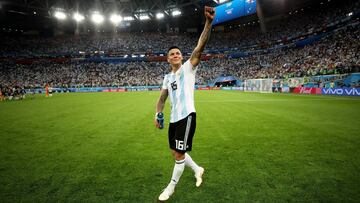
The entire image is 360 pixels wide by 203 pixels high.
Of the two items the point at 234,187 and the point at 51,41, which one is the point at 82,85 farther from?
the point at 234,187

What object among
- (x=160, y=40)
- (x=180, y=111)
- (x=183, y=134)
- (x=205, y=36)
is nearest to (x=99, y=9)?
(x=160, y=40)

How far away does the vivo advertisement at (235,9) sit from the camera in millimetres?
38469

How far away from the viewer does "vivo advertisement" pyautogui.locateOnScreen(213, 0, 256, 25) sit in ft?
126

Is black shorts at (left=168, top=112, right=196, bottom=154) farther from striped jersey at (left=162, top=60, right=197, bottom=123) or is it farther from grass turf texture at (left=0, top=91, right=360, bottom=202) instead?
grass turf texture at (left=0, top=91, right=360, bottom=202)

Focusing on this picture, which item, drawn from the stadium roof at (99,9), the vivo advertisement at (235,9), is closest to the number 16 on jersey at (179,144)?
the vivo advertisement at (235,9)

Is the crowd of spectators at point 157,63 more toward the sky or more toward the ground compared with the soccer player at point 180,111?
more toward the sky

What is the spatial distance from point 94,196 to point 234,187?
2345 mm

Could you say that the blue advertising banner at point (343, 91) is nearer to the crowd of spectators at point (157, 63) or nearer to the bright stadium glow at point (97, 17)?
the crowd of spectators at point (157, 63)

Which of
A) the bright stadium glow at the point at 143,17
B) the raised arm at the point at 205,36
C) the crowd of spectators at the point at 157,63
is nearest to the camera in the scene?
the raised arm at the point at 205,36

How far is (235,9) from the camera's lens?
41531 millimetres

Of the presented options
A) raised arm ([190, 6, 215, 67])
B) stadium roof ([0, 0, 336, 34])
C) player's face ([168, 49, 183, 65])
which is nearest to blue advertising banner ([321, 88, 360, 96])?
raised arm ([190, 6, 215, 67])

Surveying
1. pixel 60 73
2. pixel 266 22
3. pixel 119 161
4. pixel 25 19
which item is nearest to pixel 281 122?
pixel 119 161

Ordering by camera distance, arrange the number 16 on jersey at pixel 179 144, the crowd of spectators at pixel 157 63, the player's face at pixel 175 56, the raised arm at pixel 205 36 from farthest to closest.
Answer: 1. the crowd of spectators at pixel 157 63
2. the player's face at pixel 175 56
3. the number 16 on jersey at pixel 179 144
4. the raised arm at pixel 205 36

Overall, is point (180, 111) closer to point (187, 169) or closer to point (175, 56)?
point (175, 56)
